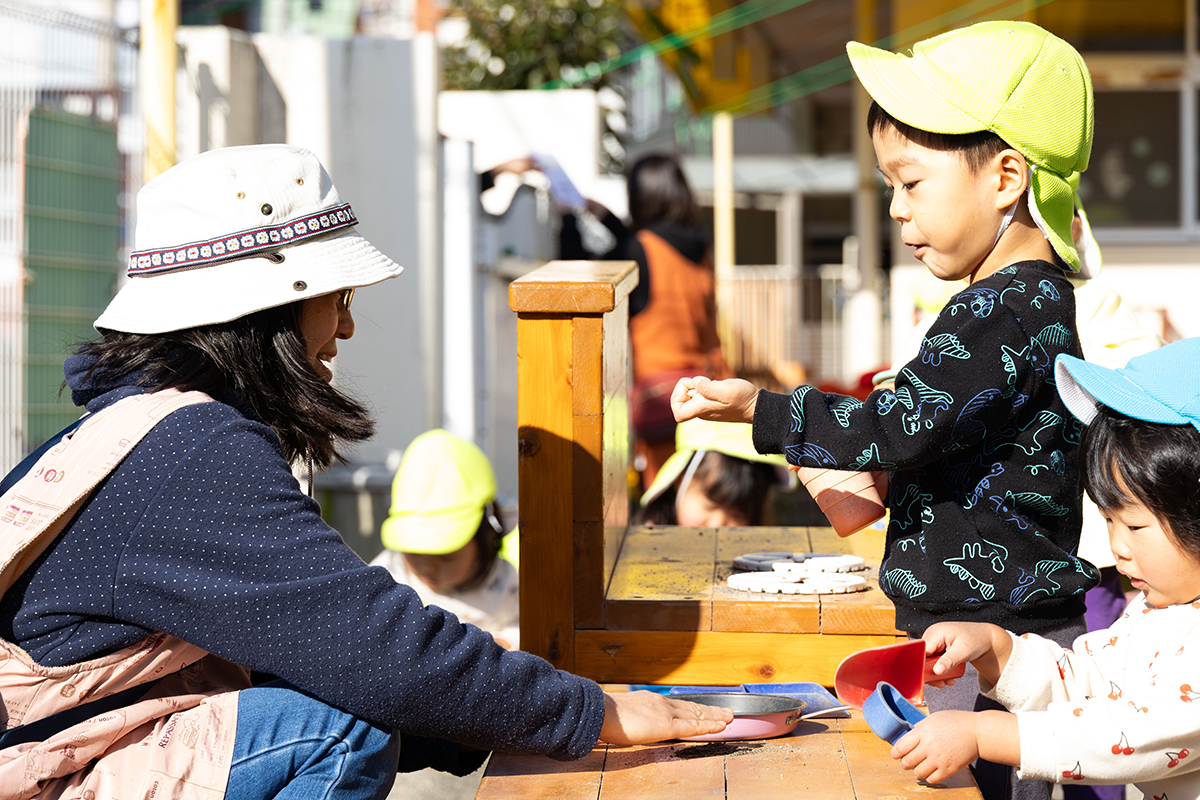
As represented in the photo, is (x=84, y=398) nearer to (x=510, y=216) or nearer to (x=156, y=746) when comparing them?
(x=156, y=746)

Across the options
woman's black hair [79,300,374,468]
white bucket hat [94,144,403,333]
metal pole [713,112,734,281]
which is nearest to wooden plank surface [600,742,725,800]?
woman's black hair [79,300,374,468]

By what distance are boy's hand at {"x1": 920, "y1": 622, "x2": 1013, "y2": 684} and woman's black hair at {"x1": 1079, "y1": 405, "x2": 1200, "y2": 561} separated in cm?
25

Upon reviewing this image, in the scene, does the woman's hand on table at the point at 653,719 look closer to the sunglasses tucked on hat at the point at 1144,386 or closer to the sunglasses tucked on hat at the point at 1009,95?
the sunglasses tucked on hat at the point at 1144,386

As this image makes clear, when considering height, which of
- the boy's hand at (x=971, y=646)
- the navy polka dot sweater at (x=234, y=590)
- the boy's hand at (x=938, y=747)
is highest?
the navy polka dot sweater at (x=234, y=590)

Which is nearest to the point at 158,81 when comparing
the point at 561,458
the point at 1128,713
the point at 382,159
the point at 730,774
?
the point at 382,159

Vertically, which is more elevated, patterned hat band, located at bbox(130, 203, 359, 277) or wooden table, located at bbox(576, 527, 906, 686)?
patterned hat band, located at bbox(130, 203, 359, 277)

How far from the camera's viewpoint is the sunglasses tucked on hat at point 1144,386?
1.71 metres

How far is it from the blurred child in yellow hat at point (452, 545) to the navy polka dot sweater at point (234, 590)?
198 cm

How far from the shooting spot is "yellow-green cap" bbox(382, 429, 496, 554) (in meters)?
3.70

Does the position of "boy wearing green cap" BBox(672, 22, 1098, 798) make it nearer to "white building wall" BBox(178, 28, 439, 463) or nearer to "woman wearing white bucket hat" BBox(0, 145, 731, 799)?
"woman wearing white bucket hat" BBox(0, 145, 731, 799)

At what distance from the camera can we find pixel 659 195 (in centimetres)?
555

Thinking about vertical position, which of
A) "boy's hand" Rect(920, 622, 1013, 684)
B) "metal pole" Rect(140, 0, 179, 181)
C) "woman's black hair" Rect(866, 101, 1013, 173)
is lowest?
"boy's hand" Rect(920, 622, 1013, 684)

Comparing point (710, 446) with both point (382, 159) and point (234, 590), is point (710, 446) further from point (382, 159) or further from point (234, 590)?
point (382, 159)

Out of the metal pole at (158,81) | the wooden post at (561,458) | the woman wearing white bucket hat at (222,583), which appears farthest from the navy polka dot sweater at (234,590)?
the metal pole at (158,81)
